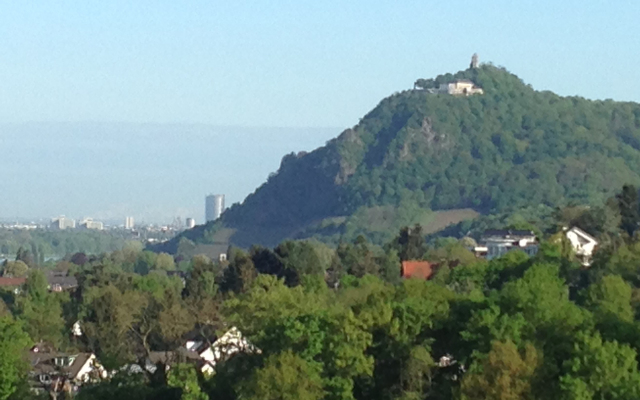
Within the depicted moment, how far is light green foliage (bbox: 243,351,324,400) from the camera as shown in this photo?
4834cm

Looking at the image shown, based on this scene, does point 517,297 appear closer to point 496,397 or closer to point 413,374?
point 413,374

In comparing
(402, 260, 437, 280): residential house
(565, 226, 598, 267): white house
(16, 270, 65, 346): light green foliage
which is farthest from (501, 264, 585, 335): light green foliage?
(565, 226, 598, 267): white house

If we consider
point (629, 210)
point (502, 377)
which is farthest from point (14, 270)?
point (502, 377)

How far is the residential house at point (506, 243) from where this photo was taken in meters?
115

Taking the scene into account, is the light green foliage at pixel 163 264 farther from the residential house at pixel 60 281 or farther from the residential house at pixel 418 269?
the residential house at pixel 418 269

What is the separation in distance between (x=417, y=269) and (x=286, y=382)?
49024 millimetres

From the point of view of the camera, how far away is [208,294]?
89.2 metres

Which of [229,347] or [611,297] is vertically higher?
[611,297]

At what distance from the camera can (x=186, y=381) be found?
2066 inches

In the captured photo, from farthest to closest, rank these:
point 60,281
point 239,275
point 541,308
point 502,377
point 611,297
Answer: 1. point 60,281
2. point 239,275
3. point 611,297
4. point 541,308
5. point 502,377

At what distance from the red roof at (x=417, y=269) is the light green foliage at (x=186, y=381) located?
135 ft

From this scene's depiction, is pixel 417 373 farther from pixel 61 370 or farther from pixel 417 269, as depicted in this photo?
pixel 417 269

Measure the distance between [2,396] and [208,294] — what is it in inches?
1382

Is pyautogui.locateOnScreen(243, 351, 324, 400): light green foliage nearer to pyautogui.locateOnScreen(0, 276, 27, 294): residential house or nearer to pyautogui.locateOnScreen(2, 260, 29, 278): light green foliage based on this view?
pyautogui.locateOnScreen(0, 276, 27, 294): residential house
